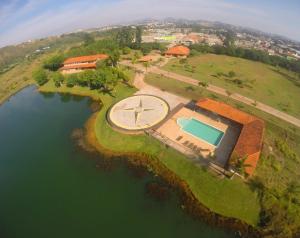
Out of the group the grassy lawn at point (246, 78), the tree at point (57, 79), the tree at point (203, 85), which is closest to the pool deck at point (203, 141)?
the tree at point (203, 85)

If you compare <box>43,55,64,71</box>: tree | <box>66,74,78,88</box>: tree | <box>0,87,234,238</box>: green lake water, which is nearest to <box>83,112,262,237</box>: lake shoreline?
<box>0,87,234,238</box>: green lake water

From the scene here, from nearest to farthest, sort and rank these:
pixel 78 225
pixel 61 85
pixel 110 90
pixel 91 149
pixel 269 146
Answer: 1. pixel 78 225
2. pixel 269 146
3. pixel 91 149
4. pixel 110 90
5. pixel 61 85

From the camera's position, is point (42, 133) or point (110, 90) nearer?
point (42, 133)

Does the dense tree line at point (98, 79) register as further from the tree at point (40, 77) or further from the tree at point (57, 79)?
the tree at point (40, 77)

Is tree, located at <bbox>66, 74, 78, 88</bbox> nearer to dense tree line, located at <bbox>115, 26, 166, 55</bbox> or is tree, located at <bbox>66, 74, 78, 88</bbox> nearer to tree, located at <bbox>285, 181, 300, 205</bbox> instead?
dense tree line, located at <bbox>115, 26, 166, 55</bbox>

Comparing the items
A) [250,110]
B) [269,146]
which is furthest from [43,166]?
[250,110]

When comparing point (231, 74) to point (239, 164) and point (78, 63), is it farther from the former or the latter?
point (78, 63)

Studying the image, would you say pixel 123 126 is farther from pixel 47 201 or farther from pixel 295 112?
pixel 295 112
